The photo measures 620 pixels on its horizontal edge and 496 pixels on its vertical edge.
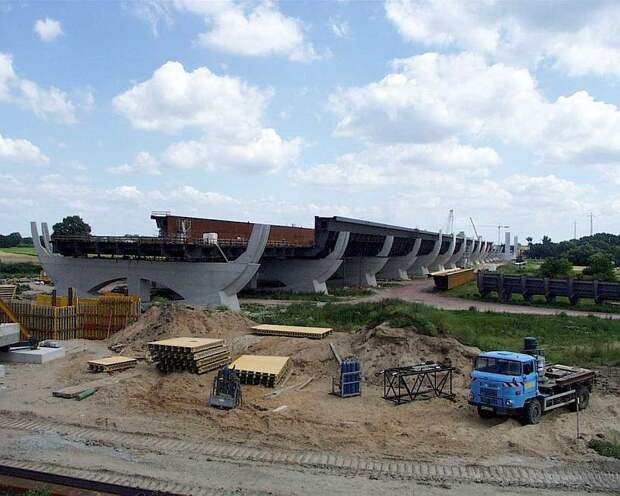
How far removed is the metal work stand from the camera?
1647cm

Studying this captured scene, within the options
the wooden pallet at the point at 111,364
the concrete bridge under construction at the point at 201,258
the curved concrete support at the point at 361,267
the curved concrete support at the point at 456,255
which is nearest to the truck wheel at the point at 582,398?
the wooden pallet at the point at 111,364

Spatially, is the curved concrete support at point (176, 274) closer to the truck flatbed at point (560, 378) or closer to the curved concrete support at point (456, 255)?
the truck flatbed at point (560, 378)

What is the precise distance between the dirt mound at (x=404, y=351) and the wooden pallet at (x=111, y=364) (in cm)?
808

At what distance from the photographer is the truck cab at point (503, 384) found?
13.6 meters

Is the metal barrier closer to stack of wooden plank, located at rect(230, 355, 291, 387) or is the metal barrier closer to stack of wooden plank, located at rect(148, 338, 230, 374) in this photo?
stack of wooden plank, located at rect(230, 355, 291, 387)

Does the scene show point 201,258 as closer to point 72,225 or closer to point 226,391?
point 226,391

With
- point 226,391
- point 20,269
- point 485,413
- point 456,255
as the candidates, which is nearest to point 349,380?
point 226,391

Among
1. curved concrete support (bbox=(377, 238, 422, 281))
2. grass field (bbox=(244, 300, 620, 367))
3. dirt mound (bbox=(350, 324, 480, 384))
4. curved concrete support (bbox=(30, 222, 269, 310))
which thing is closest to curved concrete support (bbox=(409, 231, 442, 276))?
curved concrete support (bbox=(377, 238, 422, 281))

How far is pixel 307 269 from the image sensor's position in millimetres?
51000

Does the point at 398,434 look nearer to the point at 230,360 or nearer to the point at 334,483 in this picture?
the point at 334,483

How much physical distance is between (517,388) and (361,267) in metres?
51.2

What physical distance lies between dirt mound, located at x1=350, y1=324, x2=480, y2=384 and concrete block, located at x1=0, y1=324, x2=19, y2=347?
12.6m

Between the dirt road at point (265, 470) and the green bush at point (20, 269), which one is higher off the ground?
the green bush at point (20, 269)

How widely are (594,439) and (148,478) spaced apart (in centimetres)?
965
